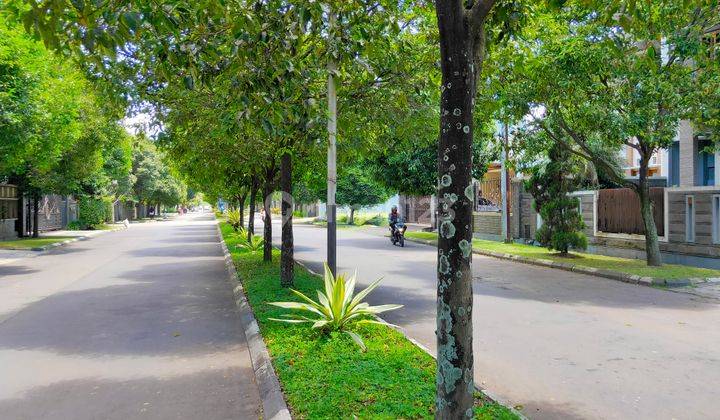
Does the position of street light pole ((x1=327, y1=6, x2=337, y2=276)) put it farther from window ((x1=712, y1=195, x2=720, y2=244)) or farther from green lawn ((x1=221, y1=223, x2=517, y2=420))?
window ((x1=712, y1=195, x2=720, y2=244))

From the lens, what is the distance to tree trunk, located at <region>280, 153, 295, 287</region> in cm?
1023

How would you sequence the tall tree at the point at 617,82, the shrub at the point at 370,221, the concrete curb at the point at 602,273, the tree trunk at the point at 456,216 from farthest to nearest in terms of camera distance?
the shrub at the point at 370,221, the concrete curb at the point at 602,273, the tall tree at the point at 617,82, the tree trunk at the point at 456,216

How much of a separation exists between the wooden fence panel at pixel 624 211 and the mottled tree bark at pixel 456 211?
14698 mm

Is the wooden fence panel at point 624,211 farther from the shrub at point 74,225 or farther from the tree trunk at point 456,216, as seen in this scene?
the shrub at point 74,225

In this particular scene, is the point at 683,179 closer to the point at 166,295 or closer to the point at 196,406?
the point at 166,295

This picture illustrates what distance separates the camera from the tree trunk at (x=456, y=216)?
3.34m

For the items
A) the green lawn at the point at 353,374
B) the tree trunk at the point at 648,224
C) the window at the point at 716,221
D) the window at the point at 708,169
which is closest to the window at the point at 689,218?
the window at the point at 716,221

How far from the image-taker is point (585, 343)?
6.84 metres

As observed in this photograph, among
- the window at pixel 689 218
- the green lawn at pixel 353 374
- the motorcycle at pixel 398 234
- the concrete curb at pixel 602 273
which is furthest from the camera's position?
the motorcycle at pixel 398 234

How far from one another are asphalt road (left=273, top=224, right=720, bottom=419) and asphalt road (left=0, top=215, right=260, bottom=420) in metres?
2.58

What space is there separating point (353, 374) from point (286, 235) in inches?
203

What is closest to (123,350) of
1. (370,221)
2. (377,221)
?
(377,221)

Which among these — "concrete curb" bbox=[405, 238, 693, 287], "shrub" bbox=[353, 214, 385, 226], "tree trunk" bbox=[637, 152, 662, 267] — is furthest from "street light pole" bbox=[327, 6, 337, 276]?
"shrub" bbox=[353, 214, 385, 226]

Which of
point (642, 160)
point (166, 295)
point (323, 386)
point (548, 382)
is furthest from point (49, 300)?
point (642, 160)
